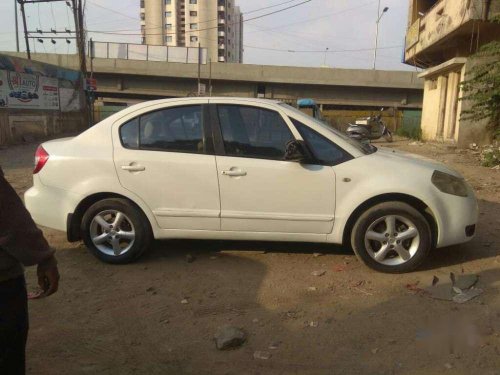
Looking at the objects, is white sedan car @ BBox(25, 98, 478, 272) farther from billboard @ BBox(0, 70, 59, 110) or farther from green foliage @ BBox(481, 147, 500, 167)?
billboard @ BBox(0, 70, 59, 110)

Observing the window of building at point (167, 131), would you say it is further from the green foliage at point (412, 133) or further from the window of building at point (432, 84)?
the green foliage at point (412, 133)

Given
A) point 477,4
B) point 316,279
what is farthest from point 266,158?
point 477,4

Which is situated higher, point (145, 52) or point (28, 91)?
Answer: point (145, 52)

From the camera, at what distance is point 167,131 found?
4516 millimetres

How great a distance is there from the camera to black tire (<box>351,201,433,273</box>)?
4.22 m

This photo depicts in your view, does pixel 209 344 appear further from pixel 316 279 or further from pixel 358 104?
pixel 358 104

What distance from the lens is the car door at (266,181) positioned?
4.28m

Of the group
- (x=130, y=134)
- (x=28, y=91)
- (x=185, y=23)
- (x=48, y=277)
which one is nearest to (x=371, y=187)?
(x=130, y=134)

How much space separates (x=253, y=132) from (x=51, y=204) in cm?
209

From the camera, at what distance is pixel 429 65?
82.1ft

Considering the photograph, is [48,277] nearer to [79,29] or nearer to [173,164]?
[173,164]

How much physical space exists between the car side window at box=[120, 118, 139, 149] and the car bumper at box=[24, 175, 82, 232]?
2.28 feet

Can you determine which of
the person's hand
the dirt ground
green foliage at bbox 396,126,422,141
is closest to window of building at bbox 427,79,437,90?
green foliage at bbox 396,126,422,141

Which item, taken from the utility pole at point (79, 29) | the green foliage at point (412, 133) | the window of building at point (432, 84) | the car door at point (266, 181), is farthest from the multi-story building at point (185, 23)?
the car door at point (266, 181)
